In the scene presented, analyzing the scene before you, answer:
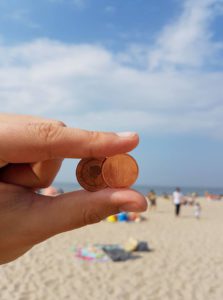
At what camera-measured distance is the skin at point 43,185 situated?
1.39 m

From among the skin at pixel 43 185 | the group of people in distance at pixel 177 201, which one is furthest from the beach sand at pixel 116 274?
the group of people in distance at pixel 177 201

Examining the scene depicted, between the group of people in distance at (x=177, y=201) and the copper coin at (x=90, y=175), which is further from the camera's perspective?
the group of people in distance at (x=177, y=201)

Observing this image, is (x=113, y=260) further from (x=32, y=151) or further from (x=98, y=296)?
(x=32, y=151)

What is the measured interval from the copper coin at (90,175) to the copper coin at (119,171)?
0.11ft

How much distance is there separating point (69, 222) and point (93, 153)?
347 millimetres

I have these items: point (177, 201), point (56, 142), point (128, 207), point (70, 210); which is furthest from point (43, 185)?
point (177, 201)

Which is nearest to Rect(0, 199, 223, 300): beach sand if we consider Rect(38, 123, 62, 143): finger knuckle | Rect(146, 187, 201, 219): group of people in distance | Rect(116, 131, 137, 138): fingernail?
Rect(38, 123, 62, 143): finger knuckle

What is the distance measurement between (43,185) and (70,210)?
0.23 m

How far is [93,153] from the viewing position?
141 cm

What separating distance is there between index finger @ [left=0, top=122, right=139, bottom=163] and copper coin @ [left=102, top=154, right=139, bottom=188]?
0.22 feet

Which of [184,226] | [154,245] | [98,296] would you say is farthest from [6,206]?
[184,226]

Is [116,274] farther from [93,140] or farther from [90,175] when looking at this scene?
[93,140]

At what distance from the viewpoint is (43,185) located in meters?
1.71

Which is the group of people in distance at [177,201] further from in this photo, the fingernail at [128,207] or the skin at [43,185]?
the fingernail at [128,207]
